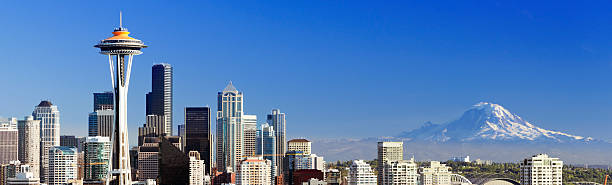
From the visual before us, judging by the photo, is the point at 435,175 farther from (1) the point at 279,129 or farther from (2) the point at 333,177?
(1) the point at 279,129

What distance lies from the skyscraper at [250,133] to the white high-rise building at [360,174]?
24.3 meters

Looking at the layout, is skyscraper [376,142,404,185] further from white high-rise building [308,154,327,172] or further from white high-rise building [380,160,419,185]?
white high-rise building [308,154,327,172]

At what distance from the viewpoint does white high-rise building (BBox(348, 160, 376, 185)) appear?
6152 centimetres

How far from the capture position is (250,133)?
90.4 metres

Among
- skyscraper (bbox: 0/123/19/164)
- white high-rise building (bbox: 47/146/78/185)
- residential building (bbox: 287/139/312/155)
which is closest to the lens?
white high-rise building (bbox: 47/146/78/185)

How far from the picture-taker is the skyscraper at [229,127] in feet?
277

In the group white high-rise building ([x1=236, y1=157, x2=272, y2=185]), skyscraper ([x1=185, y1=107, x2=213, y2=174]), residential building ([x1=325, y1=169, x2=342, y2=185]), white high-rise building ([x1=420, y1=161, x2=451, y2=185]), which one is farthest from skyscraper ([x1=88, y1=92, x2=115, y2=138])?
white high-rise building ([x1=420, y1=161, x2=451, y2=185])

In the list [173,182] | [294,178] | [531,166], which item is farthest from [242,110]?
[173,182]

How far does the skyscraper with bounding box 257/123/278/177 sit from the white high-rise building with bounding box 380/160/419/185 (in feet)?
67.8

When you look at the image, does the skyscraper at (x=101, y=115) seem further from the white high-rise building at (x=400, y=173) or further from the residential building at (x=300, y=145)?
the white high-rise building at (x=400, y=173)

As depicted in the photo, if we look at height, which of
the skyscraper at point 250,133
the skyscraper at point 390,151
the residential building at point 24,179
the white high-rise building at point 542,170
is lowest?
the residential building at point 24,179

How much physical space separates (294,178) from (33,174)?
19605 mm

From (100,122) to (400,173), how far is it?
113ft

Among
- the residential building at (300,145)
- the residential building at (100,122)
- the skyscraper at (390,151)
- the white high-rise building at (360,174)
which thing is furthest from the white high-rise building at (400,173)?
the residential building at (100,122)
